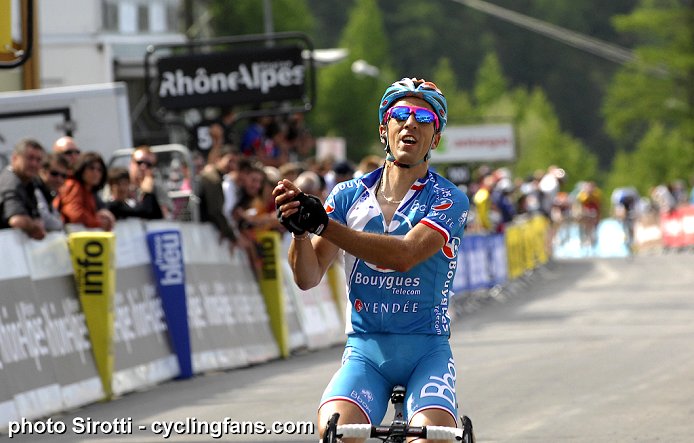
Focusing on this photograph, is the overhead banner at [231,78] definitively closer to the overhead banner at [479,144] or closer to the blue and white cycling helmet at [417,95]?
the blue and white cycling helmet at [417,95]

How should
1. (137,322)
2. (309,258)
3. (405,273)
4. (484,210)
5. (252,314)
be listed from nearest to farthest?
(309,258) → (405,273) → (137,322) → (252,314) → (484,210)

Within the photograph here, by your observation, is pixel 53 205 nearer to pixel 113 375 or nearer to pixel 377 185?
pixel 113 375

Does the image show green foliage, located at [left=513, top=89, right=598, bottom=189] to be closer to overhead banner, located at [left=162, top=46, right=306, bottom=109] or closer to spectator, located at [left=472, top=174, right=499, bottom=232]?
spectator, located at [left=472, top=174, right=499, bottom=232]

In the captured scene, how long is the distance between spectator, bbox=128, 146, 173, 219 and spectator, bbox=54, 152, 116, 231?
138cm

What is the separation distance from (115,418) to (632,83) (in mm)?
99241

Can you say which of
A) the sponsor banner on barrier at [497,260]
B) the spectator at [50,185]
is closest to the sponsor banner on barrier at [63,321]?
the spectator at [50,185]

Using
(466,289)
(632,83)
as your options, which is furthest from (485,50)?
(466,289)

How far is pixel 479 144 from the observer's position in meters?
56.3

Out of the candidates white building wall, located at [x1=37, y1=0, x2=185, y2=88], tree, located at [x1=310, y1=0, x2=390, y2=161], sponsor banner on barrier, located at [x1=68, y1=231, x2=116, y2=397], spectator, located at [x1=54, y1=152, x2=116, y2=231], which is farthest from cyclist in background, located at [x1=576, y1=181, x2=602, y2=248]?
tree, located at [x1=310, y1=0, x2=390, y2=161]

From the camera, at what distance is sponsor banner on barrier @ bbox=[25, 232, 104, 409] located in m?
13.0

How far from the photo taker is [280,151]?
24531mm

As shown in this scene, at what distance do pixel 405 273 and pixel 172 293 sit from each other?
8655 millimetres

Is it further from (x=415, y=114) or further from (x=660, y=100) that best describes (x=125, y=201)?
(x=660, y=100)

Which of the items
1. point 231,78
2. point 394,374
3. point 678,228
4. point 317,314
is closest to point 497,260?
point 231,78
